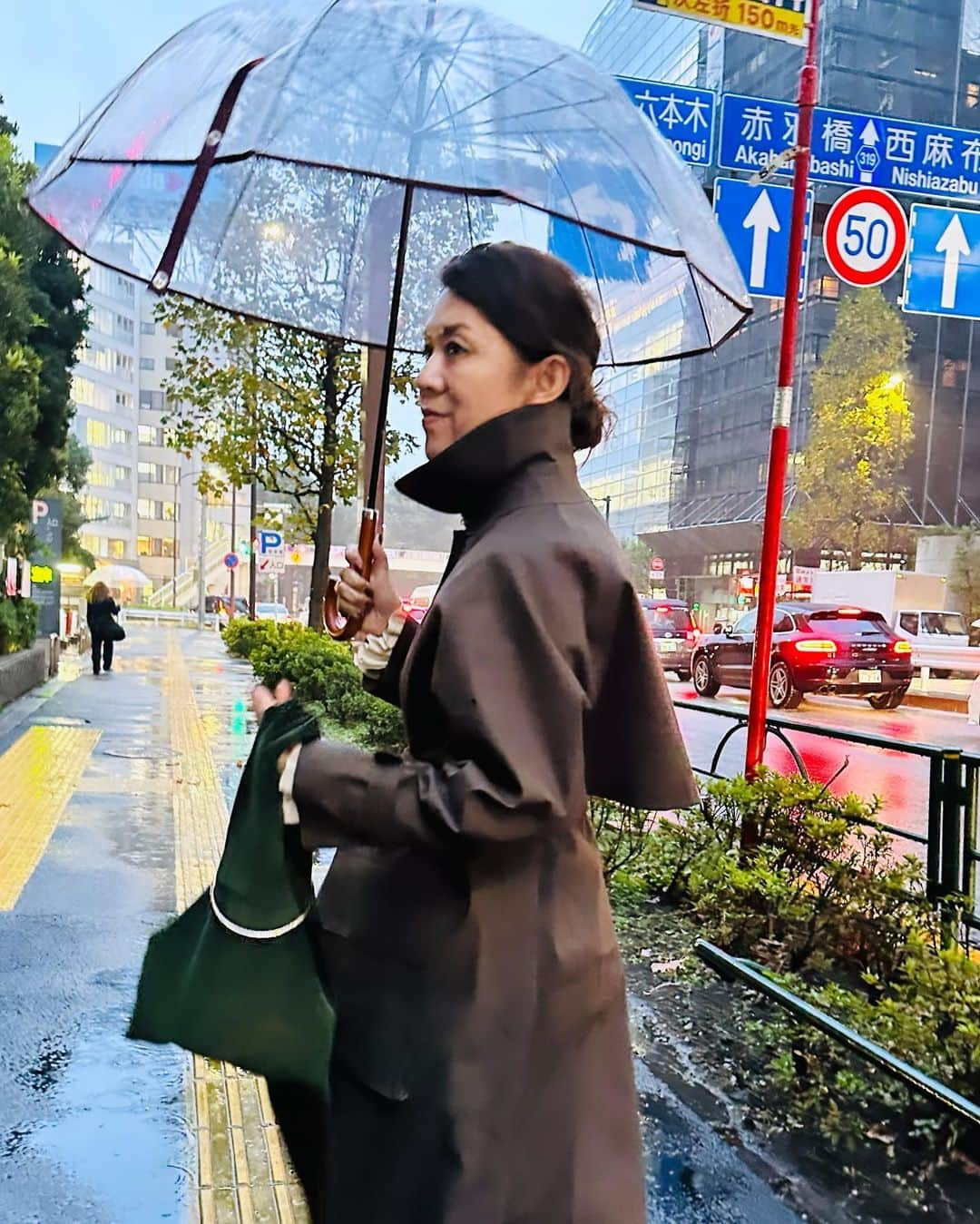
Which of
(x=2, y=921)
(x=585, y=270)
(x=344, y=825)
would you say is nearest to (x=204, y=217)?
(x=585, y=270)

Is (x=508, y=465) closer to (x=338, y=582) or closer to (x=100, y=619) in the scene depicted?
(x=338, y=582)

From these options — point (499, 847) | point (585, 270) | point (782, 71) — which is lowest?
point (499, 847)

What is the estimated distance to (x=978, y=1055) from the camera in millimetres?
2936

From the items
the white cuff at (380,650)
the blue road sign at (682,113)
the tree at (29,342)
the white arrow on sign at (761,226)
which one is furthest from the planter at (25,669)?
the white cuff at (380,650)

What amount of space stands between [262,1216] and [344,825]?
181 cm

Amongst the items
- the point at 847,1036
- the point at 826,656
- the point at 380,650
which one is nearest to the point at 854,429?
the point at 826,656

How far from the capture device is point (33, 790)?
7809 millimetres

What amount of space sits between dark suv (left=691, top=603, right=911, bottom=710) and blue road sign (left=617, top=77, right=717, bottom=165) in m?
10.9

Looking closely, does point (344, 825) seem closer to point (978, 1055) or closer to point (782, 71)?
point (978, 1055)

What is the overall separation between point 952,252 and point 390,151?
7973 millimetres

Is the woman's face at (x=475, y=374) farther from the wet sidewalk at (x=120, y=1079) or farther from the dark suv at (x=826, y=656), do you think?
the dark suv at (x=826, y=656)

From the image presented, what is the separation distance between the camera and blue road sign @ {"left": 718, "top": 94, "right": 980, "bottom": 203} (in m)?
7.59

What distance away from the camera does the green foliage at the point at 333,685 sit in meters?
9.91

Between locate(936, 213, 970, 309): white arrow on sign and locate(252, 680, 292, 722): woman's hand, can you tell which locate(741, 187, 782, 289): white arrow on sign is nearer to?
locate(936, 213, 970, 309): white arrow on sign
